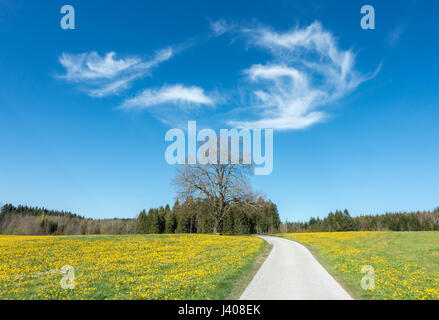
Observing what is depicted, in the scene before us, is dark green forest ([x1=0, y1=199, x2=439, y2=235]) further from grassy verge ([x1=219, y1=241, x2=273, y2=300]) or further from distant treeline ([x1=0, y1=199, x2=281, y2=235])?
grassy verge ([x1=219, y1=241, x2=273, y2=300])

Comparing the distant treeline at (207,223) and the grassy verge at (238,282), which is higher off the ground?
the grassy verge at (238,282)

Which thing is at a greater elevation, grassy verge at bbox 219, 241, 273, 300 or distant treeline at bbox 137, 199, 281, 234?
grassy verge at bbox 219, 241, 273, 300

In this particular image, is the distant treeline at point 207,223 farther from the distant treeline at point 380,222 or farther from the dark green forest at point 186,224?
the distant treeline at point 380,222

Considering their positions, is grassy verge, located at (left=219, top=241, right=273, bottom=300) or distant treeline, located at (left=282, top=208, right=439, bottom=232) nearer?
grassy verge, located at (left=219, top=241, right=273, bottom=300)

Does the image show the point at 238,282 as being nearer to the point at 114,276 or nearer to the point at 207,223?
the point at 114,276

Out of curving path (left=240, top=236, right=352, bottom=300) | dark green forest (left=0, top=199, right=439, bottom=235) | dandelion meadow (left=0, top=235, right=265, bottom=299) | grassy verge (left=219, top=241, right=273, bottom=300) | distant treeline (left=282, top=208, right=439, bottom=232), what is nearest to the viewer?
curving path (left=240, top=236, right=352, bottom=300)

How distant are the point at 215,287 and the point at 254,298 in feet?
6.28

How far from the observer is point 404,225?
346ft

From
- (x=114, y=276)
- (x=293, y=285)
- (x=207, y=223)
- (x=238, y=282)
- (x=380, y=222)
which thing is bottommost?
(x=380, y=222)

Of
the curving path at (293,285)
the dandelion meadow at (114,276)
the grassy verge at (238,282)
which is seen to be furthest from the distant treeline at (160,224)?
the curving path at (293,285)

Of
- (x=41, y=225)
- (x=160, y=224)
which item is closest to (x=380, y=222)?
(x=160, y=224)

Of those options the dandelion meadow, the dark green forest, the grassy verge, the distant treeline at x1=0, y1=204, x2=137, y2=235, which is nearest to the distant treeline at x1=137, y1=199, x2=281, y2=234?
the dark green forest
